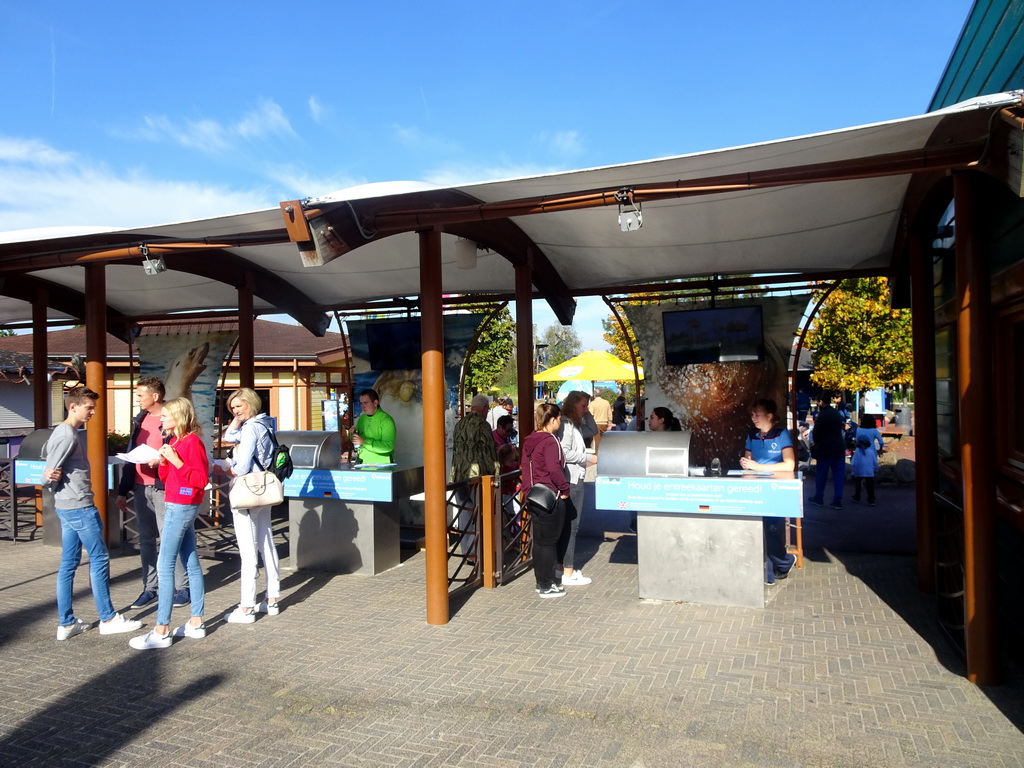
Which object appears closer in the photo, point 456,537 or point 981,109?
point 981,109

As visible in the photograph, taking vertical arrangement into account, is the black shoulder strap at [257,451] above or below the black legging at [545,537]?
above

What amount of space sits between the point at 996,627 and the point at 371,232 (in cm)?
489

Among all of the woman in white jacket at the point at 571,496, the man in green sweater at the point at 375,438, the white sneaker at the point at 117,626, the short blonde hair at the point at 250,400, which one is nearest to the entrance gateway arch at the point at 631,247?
the woman in white jacket at the point at 571,496

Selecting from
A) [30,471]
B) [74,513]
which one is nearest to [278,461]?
[74,513]

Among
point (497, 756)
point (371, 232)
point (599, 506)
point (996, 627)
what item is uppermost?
point (371, 232)

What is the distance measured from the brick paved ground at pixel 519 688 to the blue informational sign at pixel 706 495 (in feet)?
2.70

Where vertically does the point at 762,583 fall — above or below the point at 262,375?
below

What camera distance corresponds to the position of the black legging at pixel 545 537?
6.55 meters

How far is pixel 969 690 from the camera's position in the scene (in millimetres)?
4430

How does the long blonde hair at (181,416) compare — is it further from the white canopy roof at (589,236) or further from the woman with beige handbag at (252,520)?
the white canopy roof at (589,236)

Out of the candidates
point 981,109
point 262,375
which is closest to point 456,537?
point 981,109

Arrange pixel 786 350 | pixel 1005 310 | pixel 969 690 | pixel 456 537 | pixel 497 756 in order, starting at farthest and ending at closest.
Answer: pixel 786 350 → pixel 456 537 → pixel 1005 310 → pixel 969 690 → pixel 497 756

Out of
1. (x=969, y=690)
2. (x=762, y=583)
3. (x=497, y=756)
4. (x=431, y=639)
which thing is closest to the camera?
(x=497, y=756)

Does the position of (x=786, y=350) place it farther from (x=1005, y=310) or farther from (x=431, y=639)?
(x=431, y=639)
